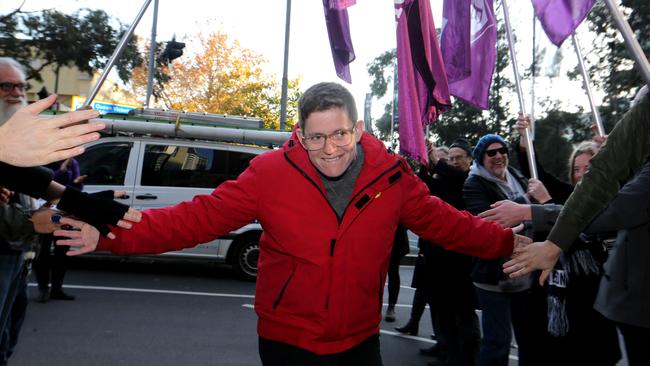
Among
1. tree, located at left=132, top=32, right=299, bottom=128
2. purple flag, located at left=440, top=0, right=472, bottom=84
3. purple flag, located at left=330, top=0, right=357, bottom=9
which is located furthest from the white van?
tree, located at left=132, top=32, right=299, bottom=128

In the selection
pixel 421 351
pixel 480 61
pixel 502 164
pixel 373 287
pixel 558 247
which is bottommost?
pixel 421 351

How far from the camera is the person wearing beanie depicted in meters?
3.81

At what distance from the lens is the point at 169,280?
8820 millimetres

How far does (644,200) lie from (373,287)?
1.29 m

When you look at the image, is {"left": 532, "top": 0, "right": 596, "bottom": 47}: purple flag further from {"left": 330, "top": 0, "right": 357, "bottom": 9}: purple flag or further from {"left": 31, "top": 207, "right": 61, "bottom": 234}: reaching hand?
{"left": 31, "top": 207, "right": 61, "bottom": 234}: reaching hand

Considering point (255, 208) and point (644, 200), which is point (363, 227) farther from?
point (644, 200)

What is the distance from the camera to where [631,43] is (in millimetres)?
2713

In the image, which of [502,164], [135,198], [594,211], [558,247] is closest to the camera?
[594,211]

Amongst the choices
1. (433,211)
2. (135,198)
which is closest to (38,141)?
(433,211)

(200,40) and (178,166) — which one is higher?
(200,40)

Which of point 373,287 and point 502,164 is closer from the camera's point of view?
point 373,287

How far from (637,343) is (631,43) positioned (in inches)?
54.1

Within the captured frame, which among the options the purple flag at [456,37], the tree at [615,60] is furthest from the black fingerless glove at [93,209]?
the tree at [615,60]

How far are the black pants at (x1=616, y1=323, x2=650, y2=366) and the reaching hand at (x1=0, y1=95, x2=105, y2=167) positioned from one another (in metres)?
2.48
